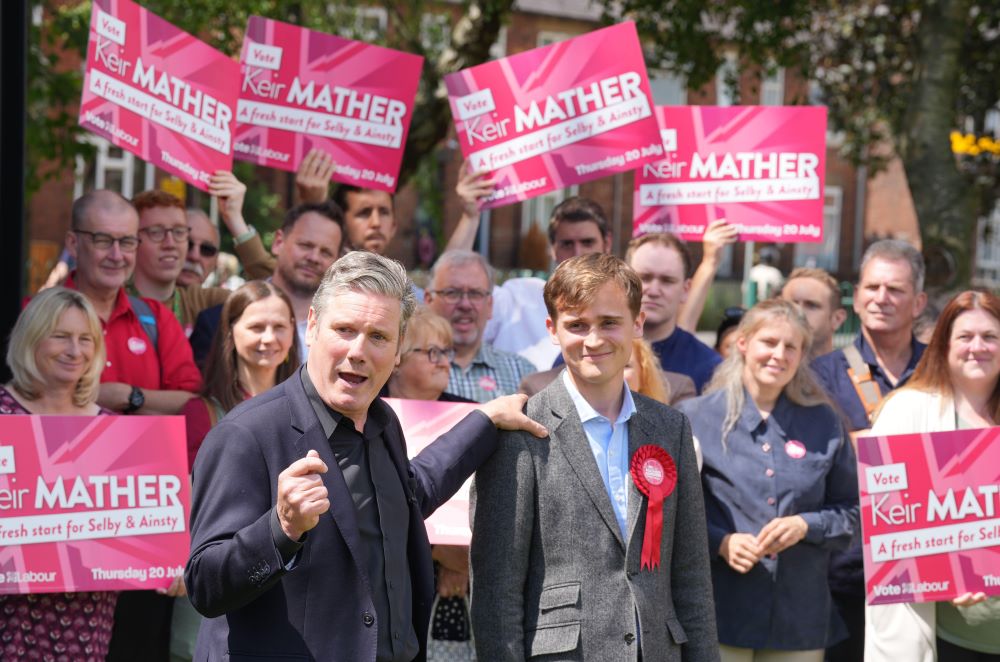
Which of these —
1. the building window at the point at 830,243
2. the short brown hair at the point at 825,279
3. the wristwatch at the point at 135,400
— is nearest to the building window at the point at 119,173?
the building window at the point at 830,243

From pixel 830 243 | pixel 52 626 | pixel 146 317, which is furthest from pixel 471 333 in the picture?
pixel 830 243

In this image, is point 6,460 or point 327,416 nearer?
point 327,416

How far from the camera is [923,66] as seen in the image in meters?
10.3

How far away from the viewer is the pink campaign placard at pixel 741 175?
6676mm

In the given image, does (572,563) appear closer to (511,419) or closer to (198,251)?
(511,419)

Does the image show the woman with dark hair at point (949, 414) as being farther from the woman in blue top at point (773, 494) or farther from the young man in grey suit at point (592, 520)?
the young man in grey suit at point (592, 520)

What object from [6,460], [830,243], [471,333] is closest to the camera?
[6,460]

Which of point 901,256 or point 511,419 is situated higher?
point 901,256

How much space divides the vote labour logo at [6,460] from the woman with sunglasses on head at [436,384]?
141 cm

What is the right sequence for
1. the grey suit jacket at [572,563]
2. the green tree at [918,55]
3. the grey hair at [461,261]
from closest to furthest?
the grey suit jacket at [572,563], the grey hair at [461,261], the green tree at [918,55]

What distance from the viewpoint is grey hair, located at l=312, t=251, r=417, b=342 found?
125 inches

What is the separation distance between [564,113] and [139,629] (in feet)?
10.8

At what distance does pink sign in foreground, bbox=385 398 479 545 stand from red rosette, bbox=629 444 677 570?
3.39 feet

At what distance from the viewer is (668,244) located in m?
5.95
